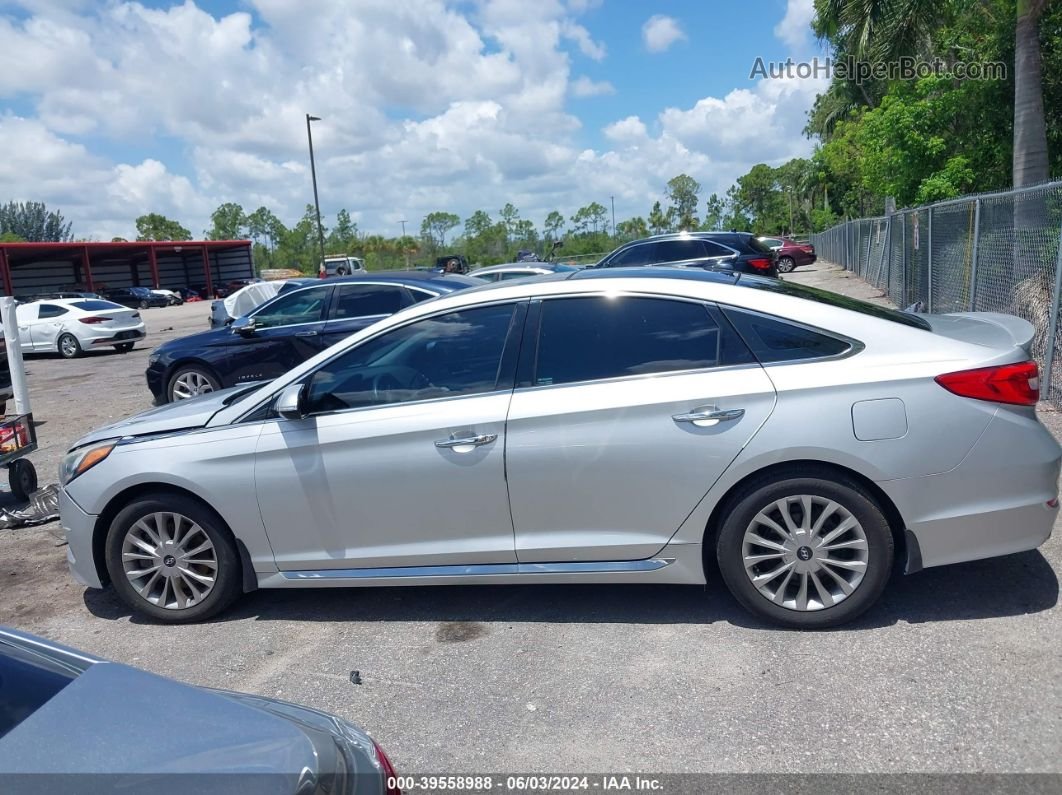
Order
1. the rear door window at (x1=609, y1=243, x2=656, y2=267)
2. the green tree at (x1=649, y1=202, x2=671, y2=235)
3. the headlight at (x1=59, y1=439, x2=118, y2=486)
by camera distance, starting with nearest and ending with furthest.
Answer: the headlight at (x1=59, y1=439, x2=118, y2=486)
the rear door window at (x1=609, y1=243, x2=656, y2=267)
the green tree at (x1=649, y1=202, x2=671, y2=235)

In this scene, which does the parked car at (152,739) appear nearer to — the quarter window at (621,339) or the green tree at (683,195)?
the quarter window at (621,339)

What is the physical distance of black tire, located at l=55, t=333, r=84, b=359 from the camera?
2202cm

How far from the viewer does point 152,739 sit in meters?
2.03

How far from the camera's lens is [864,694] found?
3600mm

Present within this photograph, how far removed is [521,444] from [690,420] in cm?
79

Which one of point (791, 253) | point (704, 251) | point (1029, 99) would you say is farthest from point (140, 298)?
point (1029, 99)

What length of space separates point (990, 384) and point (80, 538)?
4.62 meters

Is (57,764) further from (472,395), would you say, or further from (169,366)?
(169,366)

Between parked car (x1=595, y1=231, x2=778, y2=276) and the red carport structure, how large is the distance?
143ft

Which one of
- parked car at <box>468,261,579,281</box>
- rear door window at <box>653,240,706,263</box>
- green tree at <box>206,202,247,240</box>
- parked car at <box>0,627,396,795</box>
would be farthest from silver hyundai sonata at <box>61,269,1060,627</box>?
green tree at <box>206,202,247,240</box>

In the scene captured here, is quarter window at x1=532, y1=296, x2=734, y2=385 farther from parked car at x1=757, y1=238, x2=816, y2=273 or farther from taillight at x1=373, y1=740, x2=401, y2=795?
parked car at x1=757, y1=238, x2=816, y2=273

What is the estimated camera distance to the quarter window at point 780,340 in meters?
4.18

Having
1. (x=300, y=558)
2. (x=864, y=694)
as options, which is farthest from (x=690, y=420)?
(x=300, y=558)

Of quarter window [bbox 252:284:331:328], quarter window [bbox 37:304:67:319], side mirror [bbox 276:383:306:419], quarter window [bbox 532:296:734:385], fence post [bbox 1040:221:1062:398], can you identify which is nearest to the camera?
quarter window [bbox 532:296:734:385]
